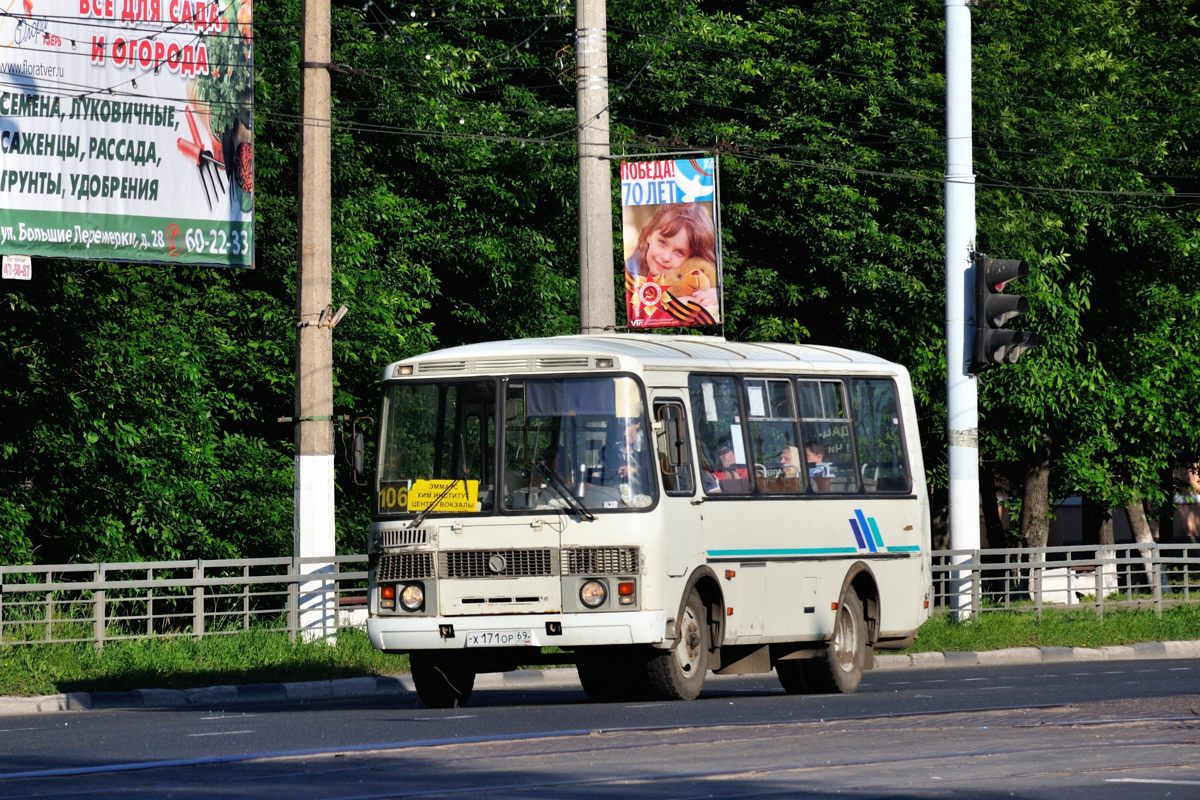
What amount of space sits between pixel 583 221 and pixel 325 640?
5.12 m

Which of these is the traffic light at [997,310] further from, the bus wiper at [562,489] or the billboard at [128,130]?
the billboard at [128,130]

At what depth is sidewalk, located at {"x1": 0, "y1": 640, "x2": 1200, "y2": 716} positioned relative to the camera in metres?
20.4

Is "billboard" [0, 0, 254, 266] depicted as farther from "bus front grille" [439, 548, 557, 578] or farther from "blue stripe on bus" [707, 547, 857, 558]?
"blue stripe on bus" [707, 547, 857, 558]

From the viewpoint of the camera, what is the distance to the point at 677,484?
18188 millimetres

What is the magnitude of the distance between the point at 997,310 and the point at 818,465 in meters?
4.28

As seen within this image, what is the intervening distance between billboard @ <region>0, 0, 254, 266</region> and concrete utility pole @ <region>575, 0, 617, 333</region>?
4174 mm

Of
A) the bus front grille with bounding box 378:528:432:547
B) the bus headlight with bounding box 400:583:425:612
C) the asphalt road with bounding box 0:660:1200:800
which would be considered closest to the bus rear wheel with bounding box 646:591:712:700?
the asphalt road with bounding box 0:660:1200:800

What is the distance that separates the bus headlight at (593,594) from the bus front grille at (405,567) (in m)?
1.17

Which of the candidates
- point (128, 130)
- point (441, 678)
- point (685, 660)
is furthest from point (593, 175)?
point (685, 660)

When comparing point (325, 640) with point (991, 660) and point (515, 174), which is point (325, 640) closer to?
point (991, 660)

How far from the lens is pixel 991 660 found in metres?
27.8

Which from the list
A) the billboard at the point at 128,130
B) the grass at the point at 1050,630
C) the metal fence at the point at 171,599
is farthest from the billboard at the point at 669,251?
the grass at the point at 1050,630

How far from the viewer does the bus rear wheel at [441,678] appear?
18359 mm

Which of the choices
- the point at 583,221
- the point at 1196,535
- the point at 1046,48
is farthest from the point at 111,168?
the point at 1196,535
